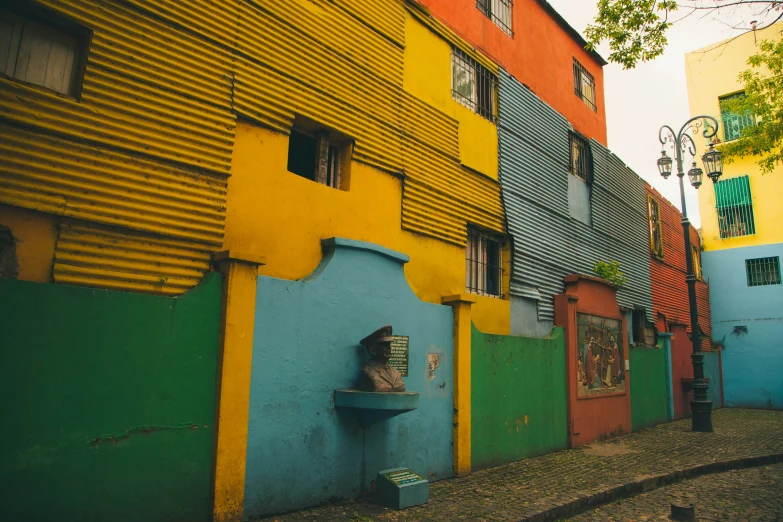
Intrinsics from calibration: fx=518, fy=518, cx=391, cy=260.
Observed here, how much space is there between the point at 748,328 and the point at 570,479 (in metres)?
17.0

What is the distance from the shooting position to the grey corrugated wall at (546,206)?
35.3ft

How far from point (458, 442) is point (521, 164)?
20.3ft

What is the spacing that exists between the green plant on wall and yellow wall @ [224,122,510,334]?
21.0 feet

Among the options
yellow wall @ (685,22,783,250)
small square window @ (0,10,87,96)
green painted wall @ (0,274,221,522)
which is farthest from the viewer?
yellow wall @ (685,22,783,250)

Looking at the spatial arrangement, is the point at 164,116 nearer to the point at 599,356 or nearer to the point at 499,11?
the point at 499,11

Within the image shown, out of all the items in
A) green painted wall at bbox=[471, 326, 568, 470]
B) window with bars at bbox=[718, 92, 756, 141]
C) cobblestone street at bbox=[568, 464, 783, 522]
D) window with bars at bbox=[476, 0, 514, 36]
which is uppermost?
window with bars at bbox=[718, 92, 756, 141]

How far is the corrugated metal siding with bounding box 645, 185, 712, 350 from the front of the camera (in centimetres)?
1694

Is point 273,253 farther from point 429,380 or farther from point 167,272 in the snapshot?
point 429,380

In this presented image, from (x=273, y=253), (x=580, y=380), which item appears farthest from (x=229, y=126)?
(x=580, y=380)

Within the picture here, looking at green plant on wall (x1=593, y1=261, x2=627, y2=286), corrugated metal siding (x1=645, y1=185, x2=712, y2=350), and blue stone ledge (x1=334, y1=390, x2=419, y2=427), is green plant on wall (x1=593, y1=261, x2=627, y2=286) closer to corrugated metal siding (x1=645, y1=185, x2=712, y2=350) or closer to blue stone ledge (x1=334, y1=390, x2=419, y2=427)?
corrugated metal siding (x1=645, y1=185, x2=712, y2=350)

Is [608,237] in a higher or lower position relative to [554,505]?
higher

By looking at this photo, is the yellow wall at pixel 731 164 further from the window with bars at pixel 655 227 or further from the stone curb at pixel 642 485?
the stone curb at pixel 642 485

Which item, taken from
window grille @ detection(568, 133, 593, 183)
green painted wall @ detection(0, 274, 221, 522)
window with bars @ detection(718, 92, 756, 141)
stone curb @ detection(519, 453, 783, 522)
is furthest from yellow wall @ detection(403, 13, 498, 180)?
window with bars @ detection(718, 92, 756, 141)

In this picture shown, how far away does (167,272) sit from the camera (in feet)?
17.4
